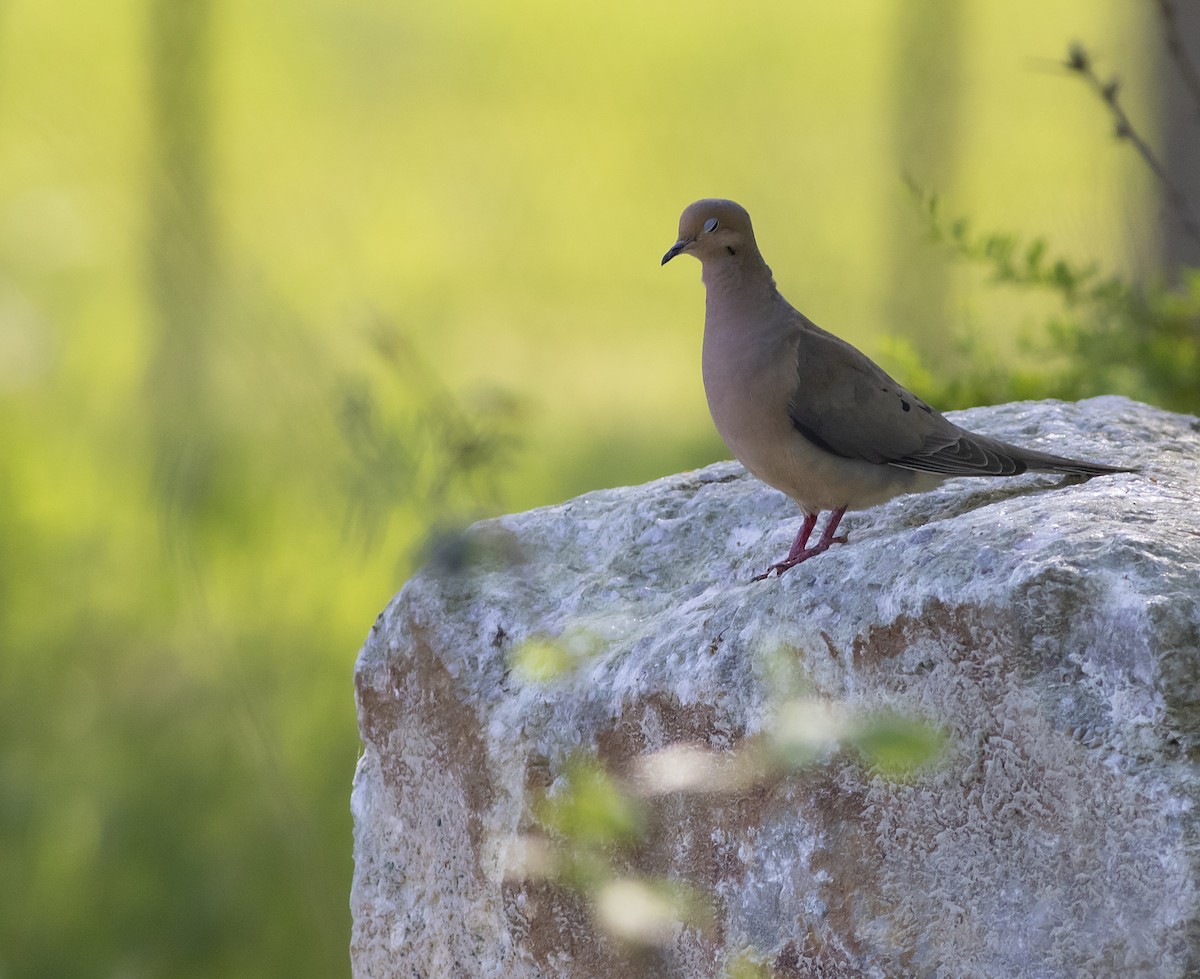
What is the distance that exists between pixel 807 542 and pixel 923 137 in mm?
4236

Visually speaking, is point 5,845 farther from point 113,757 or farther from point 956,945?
point 956,945

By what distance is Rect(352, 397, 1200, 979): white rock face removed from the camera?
1.56 meters

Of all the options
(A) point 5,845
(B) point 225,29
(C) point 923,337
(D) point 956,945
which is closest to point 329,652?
(A) point 5,845

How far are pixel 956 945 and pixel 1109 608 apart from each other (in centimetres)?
44

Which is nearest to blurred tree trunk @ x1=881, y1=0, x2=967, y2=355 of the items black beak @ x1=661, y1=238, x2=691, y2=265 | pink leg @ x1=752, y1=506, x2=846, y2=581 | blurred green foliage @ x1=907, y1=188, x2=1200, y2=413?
blurred green foliage @ x1=907, y1=188, x2=1200, y2=413

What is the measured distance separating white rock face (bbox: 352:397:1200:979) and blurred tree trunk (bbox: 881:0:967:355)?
364cm

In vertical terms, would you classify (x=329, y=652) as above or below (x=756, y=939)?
below

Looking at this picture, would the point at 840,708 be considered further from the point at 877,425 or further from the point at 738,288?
the point at 738,288

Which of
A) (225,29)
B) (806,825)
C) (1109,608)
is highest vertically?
(225,29)

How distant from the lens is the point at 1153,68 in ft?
16.8

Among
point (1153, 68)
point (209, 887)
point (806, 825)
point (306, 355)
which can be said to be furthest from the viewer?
point (1153, 68)

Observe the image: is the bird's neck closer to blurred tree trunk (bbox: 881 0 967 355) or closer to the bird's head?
the bird's head

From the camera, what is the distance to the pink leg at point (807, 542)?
2.06 m

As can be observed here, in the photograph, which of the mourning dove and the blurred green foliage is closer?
the mourning dove
